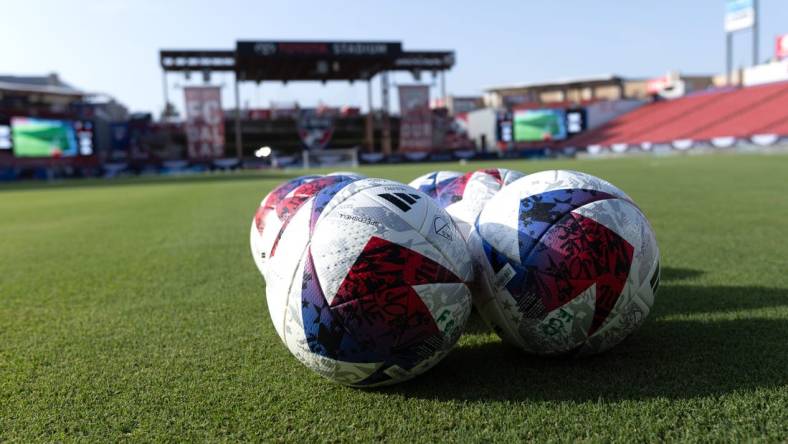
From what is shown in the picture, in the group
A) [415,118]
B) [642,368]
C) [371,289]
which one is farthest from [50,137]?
[642,368]

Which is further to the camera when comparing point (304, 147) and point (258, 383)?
point (304, 147)

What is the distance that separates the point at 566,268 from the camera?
300cm

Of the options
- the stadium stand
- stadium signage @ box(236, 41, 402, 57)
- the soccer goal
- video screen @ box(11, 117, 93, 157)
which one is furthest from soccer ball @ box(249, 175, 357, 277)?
video screen @ box(11, 117, 93, 157)

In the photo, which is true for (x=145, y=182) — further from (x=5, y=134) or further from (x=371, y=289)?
(x=371, y=289)

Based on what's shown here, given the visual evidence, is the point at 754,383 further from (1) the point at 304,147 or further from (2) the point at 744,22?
(2) the point at 744,22

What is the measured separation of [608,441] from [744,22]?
218 feet

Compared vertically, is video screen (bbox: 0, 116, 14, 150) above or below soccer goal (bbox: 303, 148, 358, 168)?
above

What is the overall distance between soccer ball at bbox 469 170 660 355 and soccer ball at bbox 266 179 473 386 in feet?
0.87

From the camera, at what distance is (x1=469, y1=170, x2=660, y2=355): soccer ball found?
9.90ft

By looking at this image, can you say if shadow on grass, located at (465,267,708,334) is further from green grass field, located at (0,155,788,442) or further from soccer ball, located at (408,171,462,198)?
soccer ball, located at (408,171,462,198)

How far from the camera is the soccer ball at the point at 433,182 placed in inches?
192

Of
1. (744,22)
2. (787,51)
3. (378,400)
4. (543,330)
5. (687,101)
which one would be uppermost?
(744,22)

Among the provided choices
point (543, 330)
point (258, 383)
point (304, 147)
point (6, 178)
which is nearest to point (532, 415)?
point (543, 330)

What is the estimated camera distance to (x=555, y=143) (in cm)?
5728
